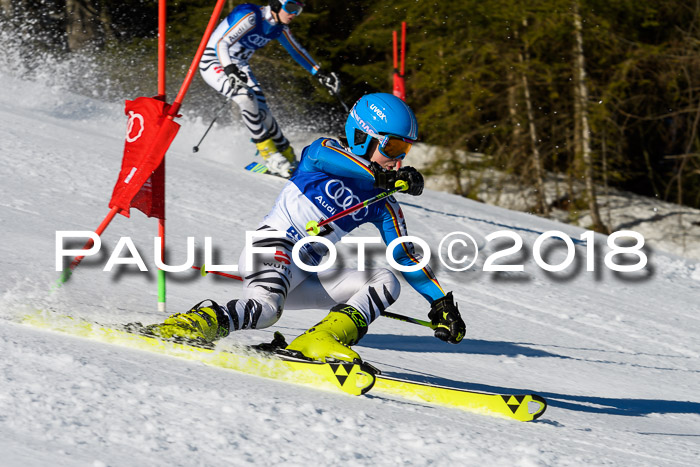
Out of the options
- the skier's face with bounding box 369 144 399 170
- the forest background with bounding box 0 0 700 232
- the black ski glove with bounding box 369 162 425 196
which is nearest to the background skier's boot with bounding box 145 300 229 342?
the black ski glove with bounding box 369 162 425 196

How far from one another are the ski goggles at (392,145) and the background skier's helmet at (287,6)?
4.82m

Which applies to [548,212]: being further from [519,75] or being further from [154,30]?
[154,30]

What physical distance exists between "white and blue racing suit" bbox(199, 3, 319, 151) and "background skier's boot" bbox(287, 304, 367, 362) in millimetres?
4948

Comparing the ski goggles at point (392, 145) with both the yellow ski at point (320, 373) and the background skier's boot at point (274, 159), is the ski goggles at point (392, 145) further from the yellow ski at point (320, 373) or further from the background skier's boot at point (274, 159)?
the background skier's boot at point (274, 159)

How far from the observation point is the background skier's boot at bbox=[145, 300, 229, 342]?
3.25 m

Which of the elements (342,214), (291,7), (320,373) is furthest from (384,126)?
(291,7)

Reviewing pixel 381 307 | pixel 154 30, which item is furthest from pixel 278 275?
pixel 154 30

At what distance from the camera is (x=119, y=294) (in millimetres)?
4492

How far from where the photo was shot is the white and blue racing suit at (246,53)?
817 cm

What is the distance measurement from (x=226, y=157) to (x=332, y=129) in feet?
22.2

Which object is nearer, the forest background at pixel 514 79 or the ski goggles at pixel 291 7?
the ski goggles at pixel 291 7
